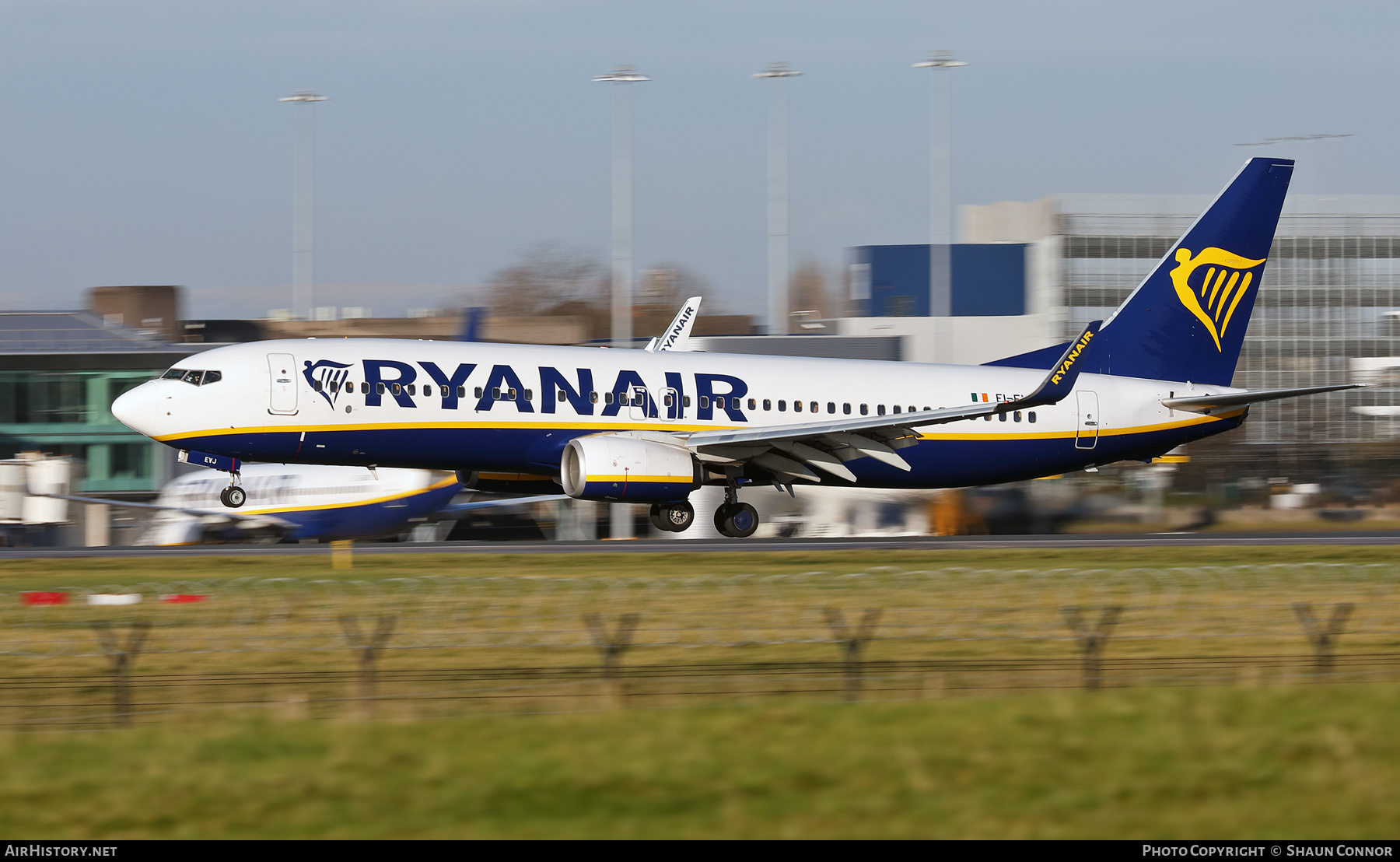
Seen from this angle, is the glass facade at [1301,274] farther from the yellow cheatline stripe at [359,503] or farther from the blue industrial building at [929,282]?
the yellow cheatline stripe at [359,503]

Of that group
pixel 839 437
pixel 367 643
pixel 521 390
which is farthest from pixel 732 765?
pixel 839 437

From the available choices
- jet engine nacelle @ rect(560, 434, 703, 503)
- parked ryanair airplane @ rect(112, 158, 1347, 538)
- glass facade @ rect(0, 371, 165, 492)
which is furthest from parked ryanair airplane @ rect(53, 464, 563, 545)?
jet engine nacelle @ rect(560, 434, 703, 503)

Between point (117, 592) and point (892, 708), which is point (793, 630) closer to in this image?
point (892, 708)

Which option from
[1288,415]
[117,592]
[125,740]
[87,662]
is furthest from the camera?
[1288,415]

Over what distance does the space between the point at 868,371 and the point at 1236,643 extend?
1864 cm

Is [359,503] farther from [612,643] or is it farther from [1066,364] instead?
[612,643]

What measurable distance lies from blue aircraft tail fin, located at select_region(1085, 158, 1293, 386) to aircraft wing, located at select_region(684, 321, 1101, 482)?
144 inches

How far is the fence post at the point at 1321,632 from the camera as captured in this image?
590 inches

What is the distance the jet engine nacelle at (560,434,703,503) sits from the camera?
30.1m

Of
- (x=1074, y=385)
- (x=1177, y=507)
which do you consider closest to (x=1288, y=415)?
(x=1177, y=507)

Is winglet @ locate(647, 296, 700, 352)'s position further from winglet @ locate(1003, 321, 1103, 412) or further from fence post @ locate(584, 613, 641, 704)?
fence post @ locate(584, 613, 641, 704)

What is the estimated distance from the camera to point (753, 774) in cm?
1088

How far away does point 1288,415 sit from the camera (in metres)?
84.1

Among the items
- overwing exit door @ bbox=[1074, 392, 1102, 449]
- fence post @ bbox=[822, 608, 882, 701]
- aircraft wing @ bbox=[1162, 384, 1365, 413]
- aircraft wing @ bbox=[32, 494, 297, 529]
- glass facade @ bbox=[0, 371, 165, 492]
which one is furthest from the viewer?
glass facade @ bbox=[0, 371, 165, 492]
